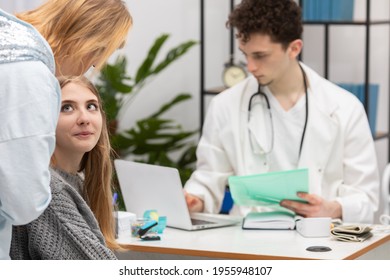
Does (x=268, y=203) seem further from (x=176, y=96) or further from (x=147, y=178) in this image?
(x=176, y=96)

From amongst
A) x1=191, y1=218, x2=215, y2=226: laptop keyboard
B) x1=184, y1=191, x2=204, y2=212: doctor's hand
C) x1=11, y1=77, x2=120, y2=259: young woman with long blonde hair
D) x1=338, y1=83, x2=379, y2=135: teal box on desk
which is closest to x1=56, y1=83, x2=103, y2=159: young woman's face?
x1=11, y1=77, x2=120, y2=259: young woman with long blonde hair

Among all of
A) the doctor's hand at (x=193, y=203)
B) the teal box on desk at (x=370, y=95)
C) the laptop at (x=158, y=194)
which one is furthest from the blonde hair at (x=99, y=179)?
the teal box on desk at (x=370, y=95)

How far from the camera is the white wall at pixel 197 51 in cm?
527

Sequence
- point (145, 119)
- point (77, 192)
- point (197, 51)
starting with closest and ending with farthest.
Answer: point (77, 192) < point (145, 119) < point (197, 51)

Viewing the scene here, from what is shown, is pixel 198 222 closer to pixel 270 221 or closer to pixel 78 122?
pixel 270 221

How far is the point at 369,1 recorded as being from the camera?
4.80 meters

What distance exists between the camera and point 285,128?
3664mm

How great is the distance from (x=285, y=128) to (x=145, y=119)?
5.19 ft

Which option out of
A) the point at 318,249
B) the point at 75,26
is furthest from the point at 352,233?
the point at 75,26

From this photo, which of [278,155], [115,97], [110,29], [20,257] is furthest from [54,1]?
[115,97]

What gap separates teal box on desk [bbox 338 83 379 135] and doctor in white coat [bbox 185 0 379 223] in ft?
4.01

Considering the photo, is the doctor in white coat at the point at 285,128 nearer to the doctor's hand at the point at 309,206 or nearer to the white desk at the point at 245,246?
the doctor's hand at the point at 309,206

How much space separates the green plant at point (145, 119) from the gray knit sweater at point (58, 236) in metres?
2.73

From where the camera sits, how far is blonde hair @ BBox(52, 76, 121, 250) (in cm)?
230
